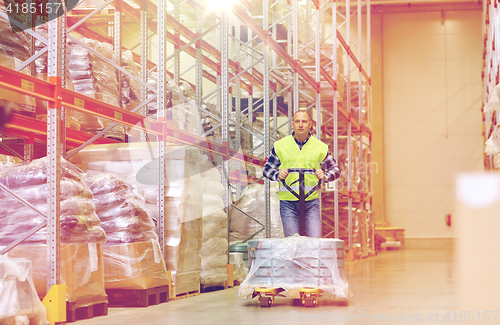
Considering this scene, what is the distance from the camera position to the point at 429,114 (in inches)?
837

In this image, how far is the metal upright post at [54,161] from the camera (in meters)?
3.91

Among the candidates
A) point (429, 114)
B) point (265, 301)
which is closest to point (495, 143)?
point (265, 301)

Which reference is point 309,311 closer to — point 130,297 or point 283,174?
point 283,174

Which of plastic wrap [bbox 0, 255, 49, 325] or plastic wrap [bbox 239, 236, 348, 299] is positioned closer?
plastic wrap [bbox 0, 255, 49, 325]

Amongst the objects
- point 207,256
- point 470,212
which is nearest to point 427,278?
point 207,256

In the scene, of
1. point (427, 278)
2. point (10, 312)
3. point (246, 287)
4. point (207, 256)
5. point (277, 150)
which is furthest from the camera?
point (427, 278)

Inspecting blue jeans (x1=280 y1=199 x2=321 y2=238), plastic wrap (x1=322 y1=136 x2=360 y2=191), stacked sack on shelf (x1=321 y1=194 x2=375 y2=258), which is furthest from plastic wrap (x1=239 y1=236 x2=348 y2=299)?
plastic wrap (x1=322 y1=136 x2=360 y2=191)

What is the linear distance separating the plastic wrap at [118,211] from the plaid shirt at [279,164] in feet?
4.17

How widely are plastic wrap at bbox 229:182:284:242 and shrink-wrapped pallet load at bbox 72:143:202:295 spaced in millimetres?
3033

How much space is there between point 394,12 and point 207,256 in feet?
57.9

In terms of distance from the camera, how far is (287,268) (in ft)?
17.2

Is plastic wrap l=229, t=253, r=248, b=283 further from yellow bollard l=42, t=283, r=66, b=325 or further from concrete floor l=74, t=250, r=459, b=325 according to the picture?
yellow bollard l=42, t=283, r=66, b=325

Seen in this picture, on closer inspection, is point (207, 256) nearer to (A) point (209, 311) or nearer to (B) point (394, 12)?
(A) point (209, 311)

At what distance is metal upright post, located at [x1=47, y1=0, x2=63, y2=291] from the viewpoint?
391 cm
